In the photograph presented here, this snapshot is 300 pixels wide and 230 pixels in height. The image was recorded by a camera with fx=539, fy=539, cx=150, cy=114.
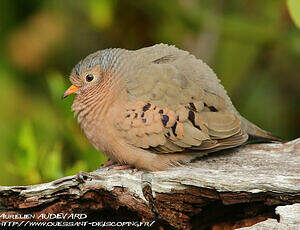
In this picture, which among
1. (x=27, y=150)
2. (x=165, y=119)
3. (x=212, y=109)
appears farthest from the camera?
(x=27, y=150)

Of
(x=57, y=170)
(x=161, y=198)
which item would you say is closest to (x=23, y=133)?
(x=57, y=170)

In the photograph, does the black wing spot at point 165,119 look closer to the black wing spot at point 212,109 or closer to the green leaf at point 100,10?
the black wing spot at point 212,109

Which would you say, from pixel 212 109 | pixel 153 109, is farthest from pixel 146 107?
pixel 212 109

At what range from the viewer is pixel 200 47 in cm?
659

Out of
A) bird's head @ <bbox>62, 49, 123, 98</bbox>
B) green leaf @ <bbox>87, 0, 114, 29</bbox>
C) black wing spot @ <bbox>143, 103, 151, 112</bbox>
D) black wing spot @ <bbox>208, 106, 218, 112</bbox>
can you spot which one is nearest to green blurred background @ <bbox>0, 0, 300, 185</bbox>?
green leaf @ <bbox>87, 0, 114, 29</bbox>

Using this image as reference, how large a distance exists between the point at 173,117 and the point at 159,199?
0.70m

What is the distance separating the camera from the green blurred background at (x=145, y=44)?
20.4ft

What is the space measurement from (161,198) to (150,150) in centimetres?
58

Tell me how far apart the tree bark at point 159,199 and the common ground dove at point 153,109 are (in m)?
0.37

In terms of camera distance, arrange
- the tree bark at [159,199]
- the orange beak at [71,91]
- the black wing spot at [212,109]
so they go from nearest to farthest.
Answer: the tree bark at [159,199] → the black wing spot at [212,109] → the orange beak at [71,91]

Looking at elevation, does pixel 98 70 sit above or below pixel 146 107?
above

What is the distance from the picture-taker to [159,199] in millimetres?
3557

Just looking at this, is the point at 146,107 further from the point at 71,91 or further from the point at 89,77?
the point at 71,91

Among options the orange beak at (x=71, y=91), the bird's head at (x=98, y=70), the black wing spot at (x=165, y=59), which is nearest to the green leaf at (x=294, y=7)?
the black wing spot at (x=165, y=59)
